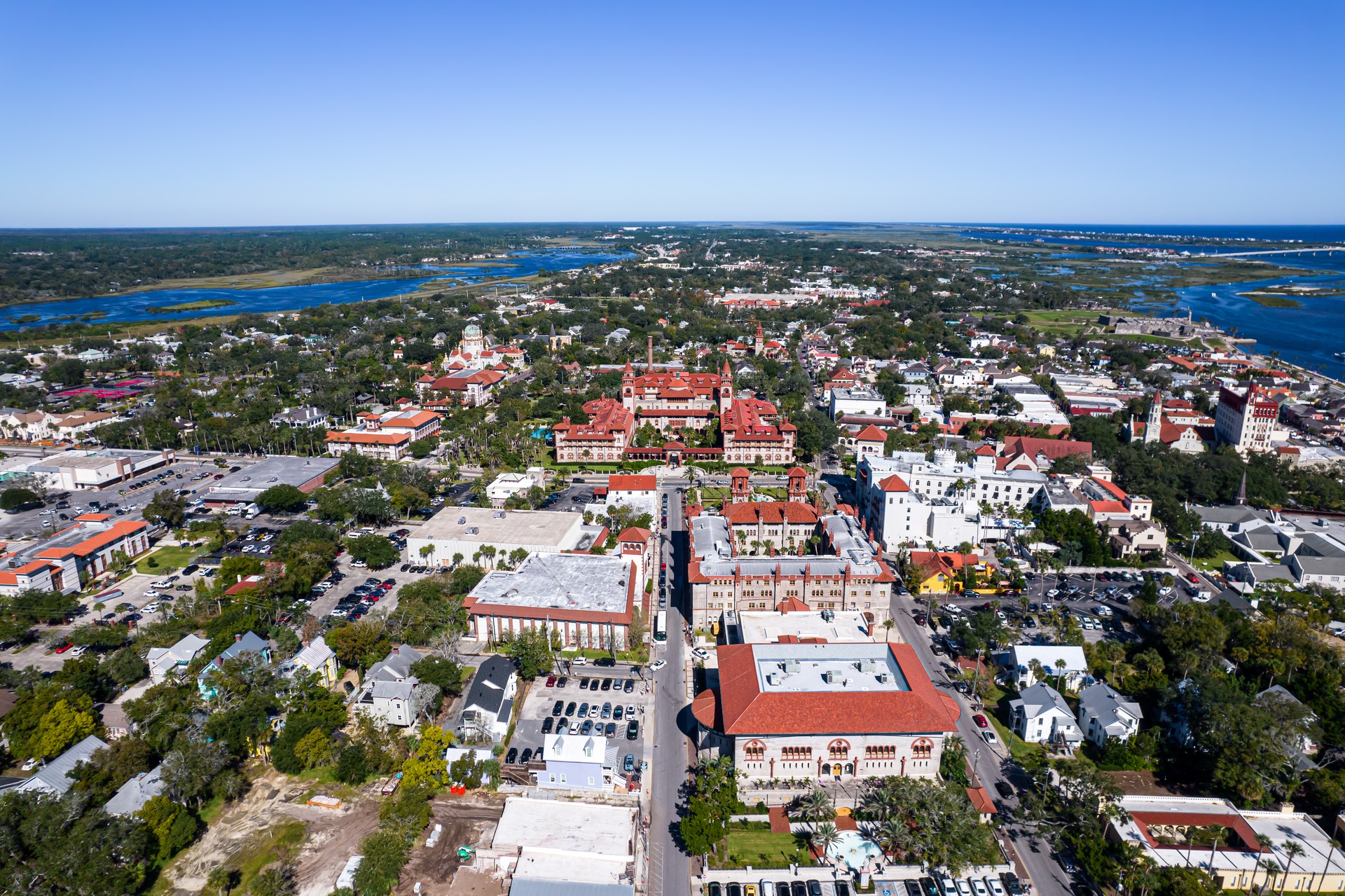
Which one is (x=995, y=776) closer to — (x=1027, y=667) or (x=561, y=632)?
(x=1027, y=667)

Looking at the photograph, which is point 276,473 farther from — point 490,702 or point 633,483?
point 490,702

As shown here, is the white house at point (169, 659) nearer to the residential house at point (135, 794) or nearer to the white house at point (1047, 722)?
the residential house at point (135, 794)

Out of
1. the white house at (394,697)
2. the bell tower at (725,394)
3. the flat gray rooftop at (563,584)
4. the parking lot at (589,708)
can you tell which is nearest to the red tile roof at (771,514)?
the flat gray rooftop at (563,584)

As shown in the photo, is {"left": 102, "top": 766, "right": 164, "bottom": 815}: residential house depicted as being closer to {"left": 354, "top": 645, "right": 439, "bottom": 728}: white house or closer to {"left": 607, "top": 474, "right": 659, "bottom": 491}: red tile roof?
{"left": 354, "top": 645, "right": 439, "bottom": 728}: white house

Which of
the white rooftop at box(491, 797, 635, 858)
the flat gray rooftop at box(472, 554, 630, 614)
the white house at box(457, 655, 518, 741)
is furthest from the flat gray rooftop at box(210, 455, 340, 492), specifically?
the white rooftop at box(491, 797, 635, 858)

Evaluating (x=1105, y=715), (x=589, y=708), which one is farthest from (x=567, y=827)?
(x=1105, y=715)

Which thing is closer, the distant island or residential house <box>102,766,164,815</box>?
residential house <box>102,766,164,815</box>
